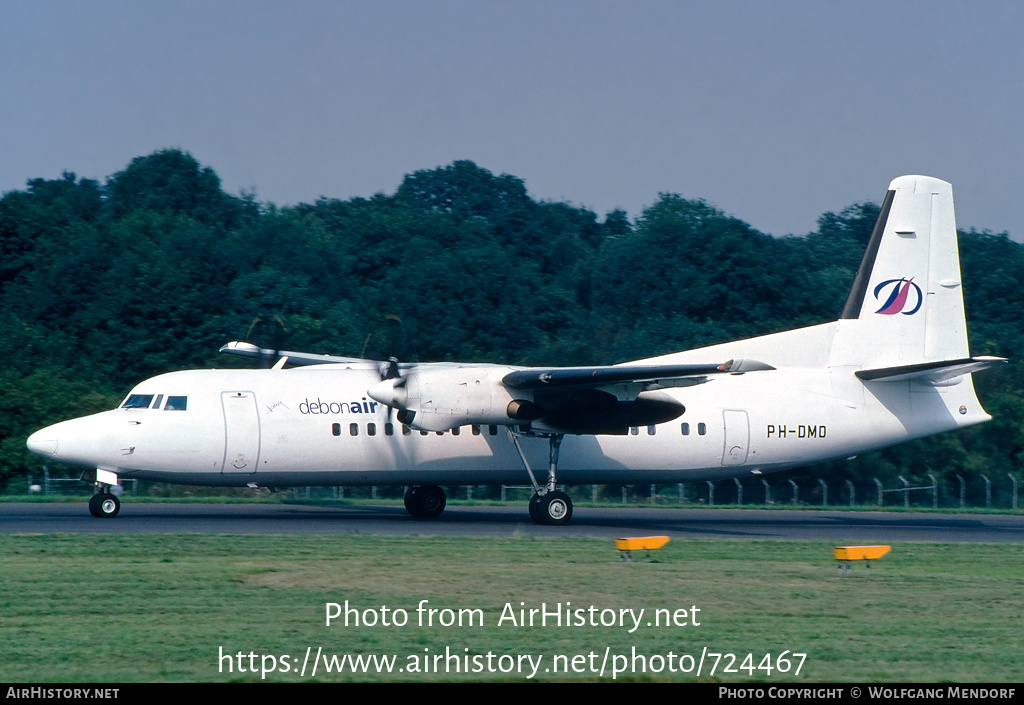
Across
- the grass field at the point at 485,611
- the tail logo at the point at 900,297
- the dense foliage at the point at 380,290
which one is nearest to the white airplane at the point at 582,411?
the tail logo at the point at 900,297

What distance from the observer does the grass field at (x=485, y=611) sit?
8.62 metres

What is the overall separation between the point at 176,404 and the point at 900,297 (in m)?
13.8

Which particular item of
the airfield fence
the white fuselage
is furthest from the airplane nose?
the airfield fence

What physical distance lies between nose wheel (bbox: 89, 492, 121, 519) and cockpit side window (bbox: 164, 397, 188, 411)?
5.84ft

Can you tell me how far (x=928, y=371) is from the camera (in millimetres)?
21438

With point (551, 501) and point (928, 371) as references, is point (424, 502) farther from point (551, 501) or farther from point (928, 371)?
point (928, 371)

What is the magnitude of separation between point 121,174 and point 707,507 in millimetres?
46741

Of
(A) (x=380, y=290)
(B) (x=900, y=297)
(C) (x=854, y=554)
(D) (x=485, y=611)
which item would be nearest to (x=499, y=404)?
(C) (x=854, y=554)

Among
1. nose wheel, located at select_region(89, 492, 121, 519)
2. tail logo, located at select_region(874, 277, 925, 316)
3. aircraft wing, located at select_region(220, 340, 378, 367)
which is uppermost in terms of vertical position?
tail logo, located at select_region(874, 277, 925, 316)

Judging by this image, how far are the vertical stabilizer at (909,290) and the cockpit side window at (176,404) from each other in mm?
12214

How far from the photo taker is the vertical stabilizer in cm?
2289

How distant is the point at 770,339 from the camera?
23.0 m

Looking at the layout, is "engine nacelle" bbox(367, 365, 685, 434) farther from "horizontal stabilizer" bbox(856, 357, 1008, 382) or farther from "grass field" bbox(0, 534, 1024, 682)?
"horizontal stabilizer" bbox(856, 357, 1008, 382)

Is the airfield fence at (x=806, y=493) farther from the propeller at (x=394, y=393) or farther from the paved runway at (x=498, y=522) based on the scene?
the propeller at (x=394, y=393)
